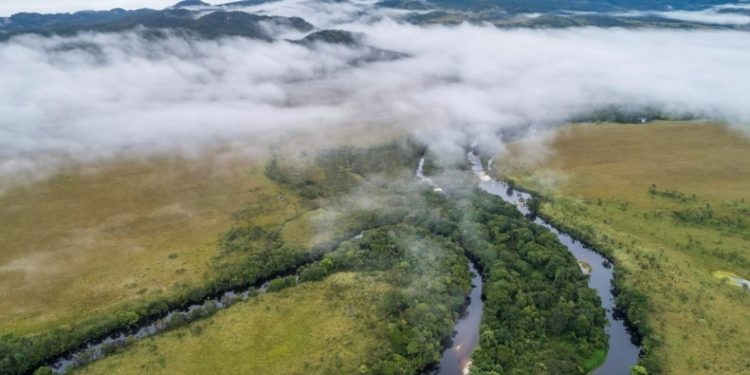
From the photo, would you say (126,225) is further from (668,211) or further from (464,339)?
(668,211)

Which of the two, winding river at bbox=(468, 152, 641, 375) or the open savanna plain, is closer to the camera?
winding river at bbox=(468, 152, 641, 375)

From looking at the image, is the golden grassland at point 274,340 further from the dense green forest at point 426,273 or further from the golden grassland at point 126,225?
the golden grassland at point 126,225

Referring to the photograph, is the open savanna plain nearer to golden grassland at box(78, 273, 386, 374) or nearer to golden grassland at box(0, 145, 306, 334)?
golden grassland at box(0, 145, 306, 334)

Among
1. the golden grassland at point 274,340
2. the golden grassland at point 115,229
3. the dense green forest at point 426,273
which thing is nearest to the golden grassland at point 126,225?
the golden grassland at point 115,229

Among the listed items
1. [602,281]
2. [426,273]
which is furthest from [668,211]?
[426,273]

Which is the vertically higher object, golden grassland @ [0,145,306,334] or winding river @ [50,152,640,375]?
golden grassland @ [0,145,306,334]

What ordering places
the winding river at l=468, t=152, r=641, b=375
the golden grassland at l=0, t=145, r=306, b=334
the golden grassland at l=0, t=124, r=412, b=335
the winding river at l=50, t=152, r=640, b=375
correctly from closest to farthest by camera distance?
the winding river at l=50, t=152, r=640, b=375
the winding river at l=468, t=152, r=641, b=375
the golden grassland at l=0, t=145, r=306, b=334
the golden grassland at l=0, t=124, r=412, b=335

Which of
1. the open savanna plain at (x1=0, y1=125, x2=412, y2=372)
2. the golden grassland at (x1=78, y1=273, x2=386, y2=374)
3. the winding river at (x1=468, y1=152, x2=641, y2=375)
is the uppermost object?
the open savanna plain at (x1=0, y1=125, x2=412, y2=372)

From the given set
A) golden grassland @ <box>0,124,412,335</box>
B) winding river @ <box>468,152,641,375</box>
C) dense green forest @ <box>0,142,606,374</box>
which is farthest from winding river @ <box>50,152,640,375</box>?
golden grassland @ <box>0,124,412,335</box>
